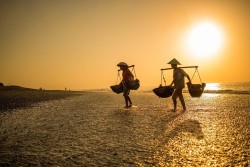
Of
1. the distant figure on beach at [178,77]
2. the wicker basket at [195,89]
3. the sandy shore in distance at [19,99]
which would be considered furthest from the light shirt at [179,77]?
the sandy shore in distance at [19,99]

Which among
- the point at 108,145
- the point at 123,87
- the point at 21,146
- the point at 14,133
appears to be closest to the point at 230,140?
the point at 108,145

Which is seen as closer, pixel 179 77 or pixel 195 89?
pixel 179 77

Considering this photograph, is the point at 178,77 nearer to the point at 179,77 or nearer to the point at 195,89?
the point at 179,77

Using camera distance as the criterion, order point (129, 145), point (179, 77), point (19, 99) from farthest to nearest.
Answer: point (19, 99)
point (179, 77)
point (129, 145)

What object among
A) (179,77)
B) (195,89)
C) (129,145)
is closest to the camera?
(129,145)

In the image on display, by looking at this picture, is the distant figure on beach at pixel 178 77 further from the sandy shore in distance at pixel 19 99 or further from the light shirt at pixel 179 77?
the sandy shore in distance at pixel 19 99

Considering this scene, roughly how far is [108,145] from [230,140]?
9.86ft

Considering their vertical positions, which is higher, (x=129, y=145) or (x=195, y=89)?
(x=195, y=89)

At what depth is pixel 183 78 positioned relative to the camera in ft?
42.4

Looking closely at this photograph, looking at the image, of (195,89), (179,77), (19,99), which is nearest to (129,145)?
(179,77)

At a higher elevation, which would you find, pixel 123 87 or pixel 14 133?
pixel 123 87

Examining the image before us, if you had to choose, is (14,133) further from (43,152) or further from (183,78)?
(183,78)

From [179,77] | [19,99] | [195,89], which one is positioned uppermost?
[179,77]

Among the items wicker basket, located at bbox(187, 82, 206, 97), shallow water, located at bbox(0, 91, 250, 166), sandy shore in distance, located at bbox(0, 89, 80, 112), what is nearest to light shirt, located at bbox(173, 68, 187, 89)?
wicker basket, located at bbox(187, 82, 206, 97)
